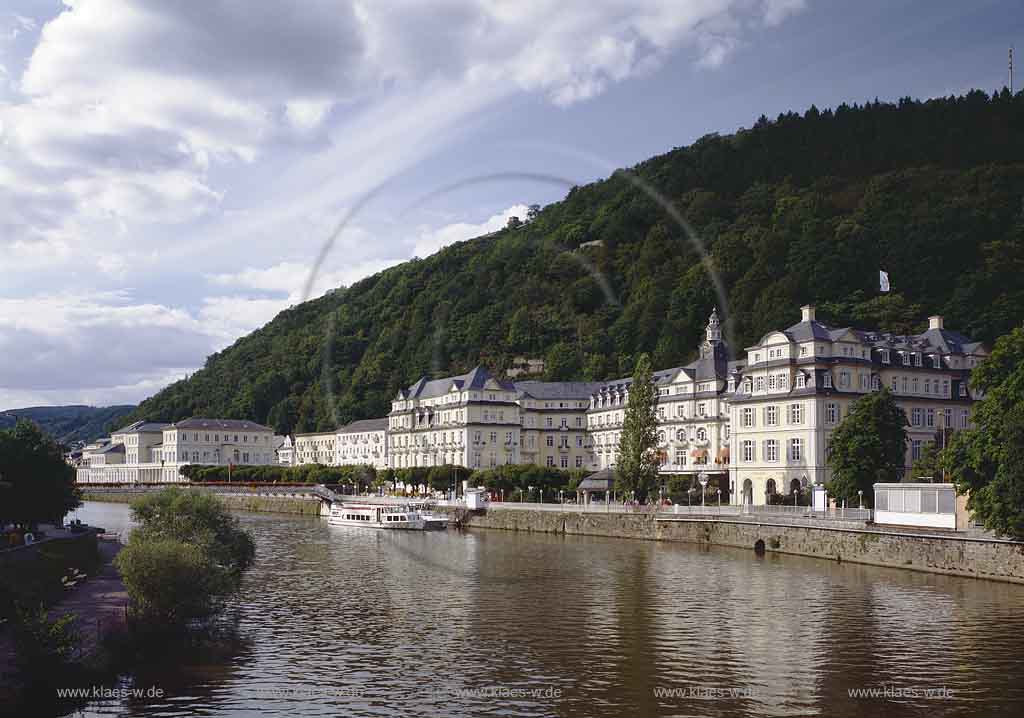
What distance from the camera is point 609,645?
34.7 meters

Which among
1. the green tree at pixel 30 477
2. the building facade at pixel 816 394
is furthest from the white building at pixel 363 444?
the green tree at pixel 30 477

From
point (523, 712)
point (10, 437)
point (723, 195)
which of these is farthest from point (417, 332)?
point (523, 712)

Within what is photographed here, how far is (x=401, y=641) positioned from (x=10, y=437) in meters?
31.0

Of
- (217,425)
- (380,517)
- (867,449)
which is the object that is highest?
(217,425)

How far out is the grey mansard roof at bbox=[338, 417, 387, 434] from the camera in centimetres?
15662

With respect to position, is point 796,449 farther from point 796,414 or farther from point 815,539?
point 815,539

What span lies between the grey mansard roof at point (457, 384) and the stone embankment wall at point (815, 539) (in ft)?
133

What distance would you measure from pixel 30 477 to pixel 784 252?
124m

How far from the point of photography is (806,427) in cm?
8112

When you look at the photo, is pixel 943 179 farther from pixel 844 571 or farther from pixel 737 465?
pixel 844 571

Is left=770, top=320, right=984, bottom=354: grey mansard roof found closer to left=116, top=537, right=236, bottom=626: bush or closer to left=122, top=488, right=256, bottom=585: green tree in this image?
left=122, top=488, right=256, bottom=585: green tree

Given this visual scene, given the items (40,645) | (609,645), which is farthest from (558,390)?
(40,645)

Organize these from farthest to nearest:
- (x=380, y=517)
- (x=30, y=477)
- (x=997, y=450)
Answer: (x=380, y=517), (x=30, y=477), (x=997, y=450)

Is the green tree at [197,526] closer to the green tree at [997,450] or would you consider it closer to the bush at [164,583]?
the bush at [164,583]
